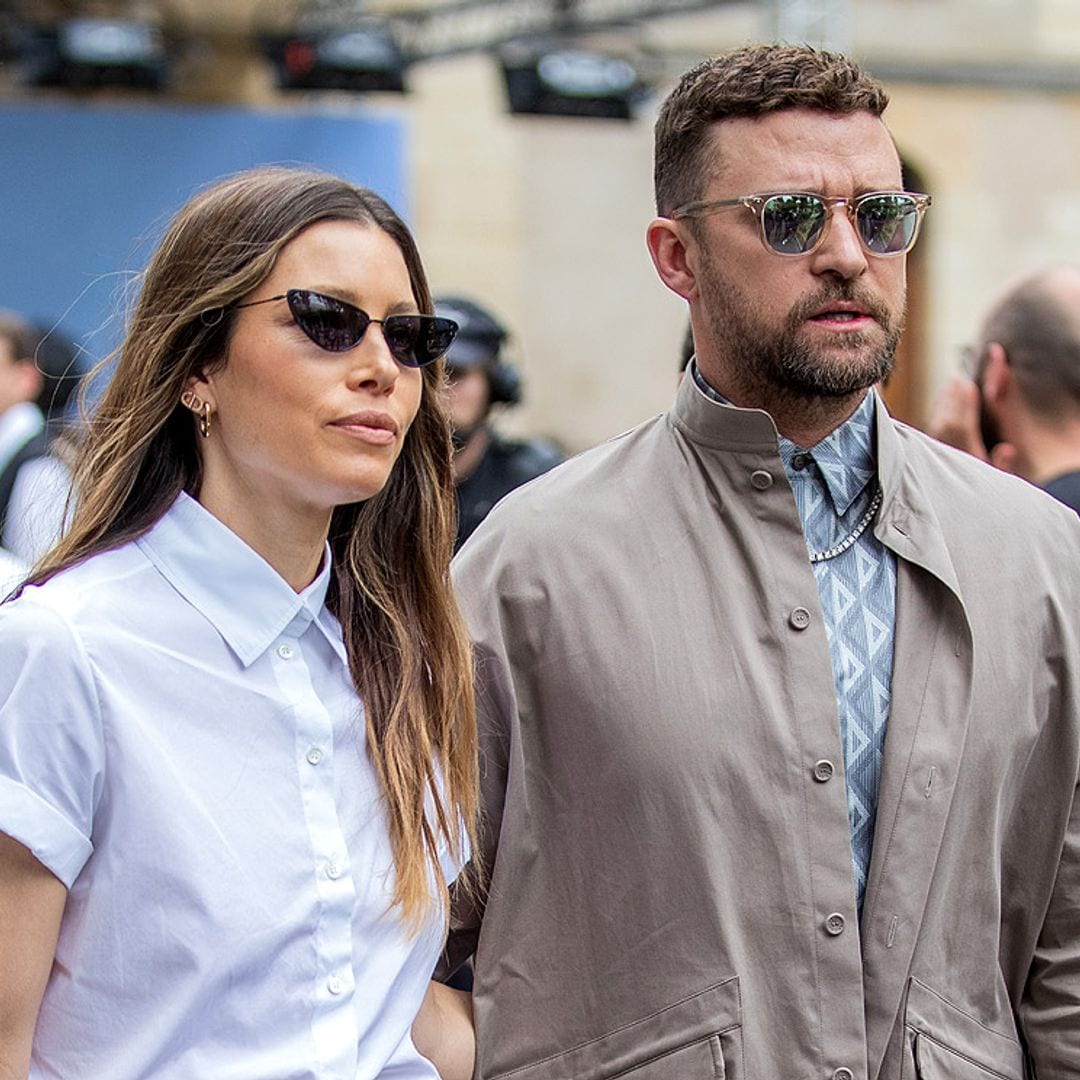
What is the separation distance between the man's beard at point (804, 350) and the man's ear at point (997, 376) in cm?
166

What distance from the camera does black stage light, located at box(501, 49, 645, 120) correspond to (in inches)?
496

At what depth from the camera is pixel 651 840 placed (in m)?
2.49

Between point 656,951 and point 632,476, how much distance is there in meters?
0.64

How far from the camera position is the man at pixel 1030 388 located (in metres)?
4.03

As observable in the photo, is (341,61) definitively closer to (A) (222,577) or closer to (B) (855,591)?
(B) (855,591)

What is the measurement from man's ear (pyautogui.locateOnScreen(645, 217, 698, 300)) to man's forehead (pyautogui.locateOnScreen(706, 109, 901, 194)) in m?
0.12

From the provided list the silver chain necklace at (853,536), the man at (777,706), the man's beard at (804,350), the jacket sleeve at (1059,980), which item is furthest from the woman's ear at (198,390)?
the jacket sleeve at (1059,980)

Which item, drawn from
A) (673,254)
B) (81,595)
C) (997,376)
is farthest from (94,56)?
(81,595)

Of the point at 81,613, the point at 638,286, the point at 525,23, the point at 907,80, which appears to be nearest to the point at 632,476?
the point at 81,613

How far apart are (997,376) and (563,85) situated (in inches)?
350

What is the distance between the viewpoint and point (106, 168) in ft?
35.8

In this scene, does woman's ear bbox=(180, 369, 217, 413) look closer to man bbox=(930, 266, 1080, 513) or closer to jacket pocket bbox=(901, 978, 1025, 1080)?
jacket pocket bbox=(901, 978, 1025, 1080)

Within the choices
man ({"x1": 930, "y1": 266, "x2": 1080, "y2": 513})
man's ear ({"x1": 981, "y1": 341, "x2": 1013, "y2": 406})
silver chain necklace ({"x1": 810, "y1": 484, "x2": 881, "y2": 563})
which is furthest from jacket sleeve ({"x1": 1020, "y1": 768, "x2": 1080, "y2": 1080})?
man's ear ({"x1": 981, "y1": 341, "x2": 1013, "y2": 406})

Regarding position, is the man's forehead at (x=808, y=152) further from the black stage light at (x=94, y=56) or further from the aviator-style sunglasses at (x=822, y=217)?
the black stage light at (x=94, y=56)
